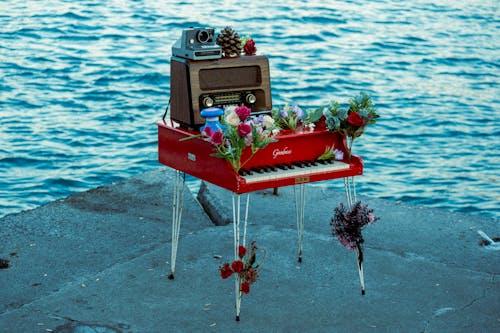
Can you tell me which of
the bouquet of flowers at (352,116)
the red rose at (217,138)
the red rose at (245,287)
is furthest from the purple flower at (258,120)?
the red rose at (245,287)

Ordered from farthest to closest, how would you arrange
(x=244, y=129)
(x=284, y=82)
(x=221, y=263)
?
(x=284, y=82), (x=221, y=263), (x=244, y=129)

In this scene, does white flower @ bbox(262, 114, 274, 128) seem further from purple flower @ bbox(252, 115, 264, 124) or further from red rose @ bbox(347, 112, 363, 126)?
red rose @ bbox(347, 112, 363, 126)

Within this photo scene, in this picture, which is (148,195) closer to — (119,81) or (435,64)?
(119,81)

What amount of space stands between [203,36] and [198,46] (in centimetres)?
8

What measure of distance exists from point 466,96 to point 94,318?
9.95 meters

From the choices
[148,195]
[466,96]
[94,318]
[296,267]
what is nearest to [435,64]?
[466,96]

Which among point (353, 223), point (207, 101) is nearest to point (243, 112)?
point (207, 101)

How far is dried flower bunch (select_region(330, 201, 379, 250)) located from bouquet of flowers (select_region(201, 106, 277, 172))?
65 centimetres

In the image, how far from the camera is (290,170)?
5.50 metres

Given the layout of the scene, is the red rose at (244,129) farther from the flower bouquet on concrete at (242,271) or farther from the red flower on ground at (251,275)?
the red flower on ground at (251,275)

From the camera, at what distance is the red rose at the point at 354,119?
5656 millimetres

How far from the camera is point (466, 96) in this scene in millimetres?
14398

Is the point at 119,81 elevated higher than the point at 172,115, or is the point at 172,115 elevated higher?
the point at 172,115

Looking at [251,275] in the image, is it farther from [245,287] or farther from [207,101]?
[207,101]
